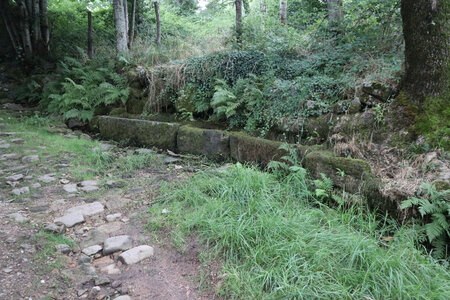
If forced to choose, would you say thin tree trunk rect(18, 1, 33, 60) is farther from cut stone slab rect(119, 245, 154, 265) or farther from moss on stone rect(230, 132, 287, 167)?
cut stone slab rect(119, 245, 154, 265)

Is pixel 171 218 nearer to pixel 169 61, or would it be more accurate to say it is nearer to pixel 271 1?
pixel 169 61

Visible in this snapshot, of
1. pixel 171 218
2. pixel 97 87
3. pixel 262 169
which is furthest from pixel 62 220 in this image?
pixel 97 87

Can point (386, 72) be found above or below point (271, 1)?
below

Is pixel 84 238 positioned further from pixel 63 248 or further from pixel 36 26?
pixel 36 26

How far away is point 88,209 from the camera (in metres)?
3.42

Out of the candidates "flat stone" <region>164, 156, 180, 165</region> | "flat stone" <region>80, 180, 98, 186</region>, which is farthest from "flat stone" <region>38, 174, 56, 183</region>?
"flat stone" <region>164, 156, 180, 165</region>

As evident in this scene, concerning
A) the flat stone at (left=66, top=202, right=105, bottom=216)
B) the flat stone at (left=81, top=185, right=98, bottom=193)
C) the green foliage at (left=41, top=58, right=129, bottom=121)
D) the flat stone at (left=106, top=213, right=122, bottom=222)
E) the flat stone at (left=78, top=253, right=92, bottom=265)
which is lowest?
the flat stone at (left=78, top=253, right=92, bottom=265)

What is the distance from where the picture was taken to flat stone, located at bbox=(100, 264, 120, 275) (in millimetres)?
2455

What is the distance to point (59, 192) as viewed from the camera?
3816 mm

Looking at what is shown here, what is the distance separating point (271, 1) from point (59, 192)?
14010mm

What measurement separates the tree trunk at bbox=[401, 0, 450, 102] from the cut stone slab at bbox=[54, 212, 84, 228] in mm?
4161

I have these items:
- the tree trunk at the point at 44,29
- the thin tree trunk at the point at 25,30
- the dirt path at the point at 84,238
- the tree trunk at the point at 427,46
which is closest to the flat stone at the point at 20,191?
the dirt path at the point at 84,238

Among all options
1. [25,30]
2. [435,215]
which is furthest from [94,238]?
[25,30]

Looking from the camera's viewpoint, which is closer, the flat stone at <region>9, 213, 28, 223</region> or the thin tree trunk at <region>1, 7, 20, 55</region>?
the flat stone at <region>9, 213, 28, 223</region>
